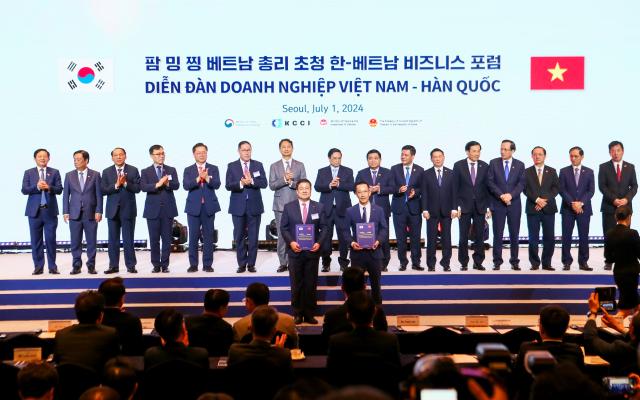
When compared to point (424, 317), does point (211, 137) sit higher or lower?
higher

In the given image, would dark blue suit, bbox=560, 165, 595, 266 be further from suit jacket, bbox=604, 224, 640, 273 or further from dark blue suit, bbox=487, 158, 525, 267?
suit jacket, bbox=604, 224, 640, 273

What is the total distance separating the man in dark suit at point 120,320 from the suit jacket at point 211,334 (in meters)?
0.43

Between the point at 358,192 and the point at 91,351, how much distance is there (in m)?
3.91

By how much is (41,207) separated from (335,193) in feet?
11.6

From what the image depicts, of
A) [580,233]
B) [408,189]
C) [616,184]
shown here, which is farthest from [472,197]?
[616,184]

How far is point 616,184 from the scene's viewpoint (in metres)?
8.60

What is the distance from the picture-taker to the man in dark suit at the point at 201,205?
8.71 metres

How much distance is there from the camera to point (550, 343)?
3.97m

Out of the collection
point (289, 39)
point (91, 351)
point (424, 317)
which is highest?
point (289, 39)

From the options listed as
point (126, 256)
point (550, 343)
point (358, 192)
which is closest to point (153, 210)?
point (126, 256)

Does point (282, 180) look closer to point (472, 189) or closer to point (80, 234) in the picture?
point (472, 189)

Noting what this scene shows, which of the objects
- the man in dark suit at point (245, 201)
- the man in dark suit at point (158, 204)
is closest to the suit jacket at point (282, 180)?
the man in dark suit at point (245, 201)

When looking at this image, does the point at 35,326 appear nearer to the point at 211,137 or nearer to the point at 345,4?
the point at 211,137

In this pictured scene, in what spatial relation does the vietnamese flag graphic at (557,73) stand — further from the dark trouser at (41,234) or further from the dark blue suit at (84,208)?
the dark trouser at (41,234)
